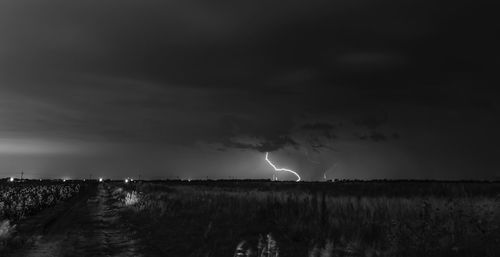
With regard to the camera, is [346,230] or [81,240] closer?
[346,230]

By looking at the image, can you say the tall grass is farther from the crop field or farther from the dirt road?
the dirt road

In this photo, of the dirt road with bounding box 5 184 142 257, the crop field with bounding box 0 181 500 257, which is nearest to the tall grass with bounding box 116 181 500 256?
the crop field with bounding box 0 181 500 257

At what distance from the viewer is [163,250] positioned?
1530 centimetres

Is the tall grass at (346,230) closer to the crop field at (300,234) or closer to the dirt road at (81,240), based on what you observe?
the crop field at (300,234)

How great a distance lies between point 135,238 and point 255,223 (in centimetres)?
495

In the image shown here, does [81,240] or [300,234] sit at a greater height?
[300,234]

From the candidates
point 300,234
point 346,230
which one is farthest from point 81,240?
point 346,230

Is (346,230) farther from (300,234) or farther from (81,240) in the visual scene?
(81,240)

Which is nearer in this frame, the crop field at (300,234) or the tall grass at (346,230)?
the tall grass at (346,230)

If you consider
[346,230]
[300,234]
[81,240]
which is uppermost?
[346,230]

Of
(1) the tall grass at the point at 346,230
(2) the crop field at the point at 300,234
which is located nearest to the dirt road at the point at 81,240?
(2) the crop field at the point at 300,234

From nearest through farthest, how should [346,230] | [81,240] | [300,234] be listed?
[346,230] < [300,234] < [81,240]

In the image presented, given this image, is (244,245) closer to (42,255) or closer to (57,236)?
(42,255)

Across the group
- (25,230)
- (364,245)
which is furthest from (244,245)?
(25,230)
